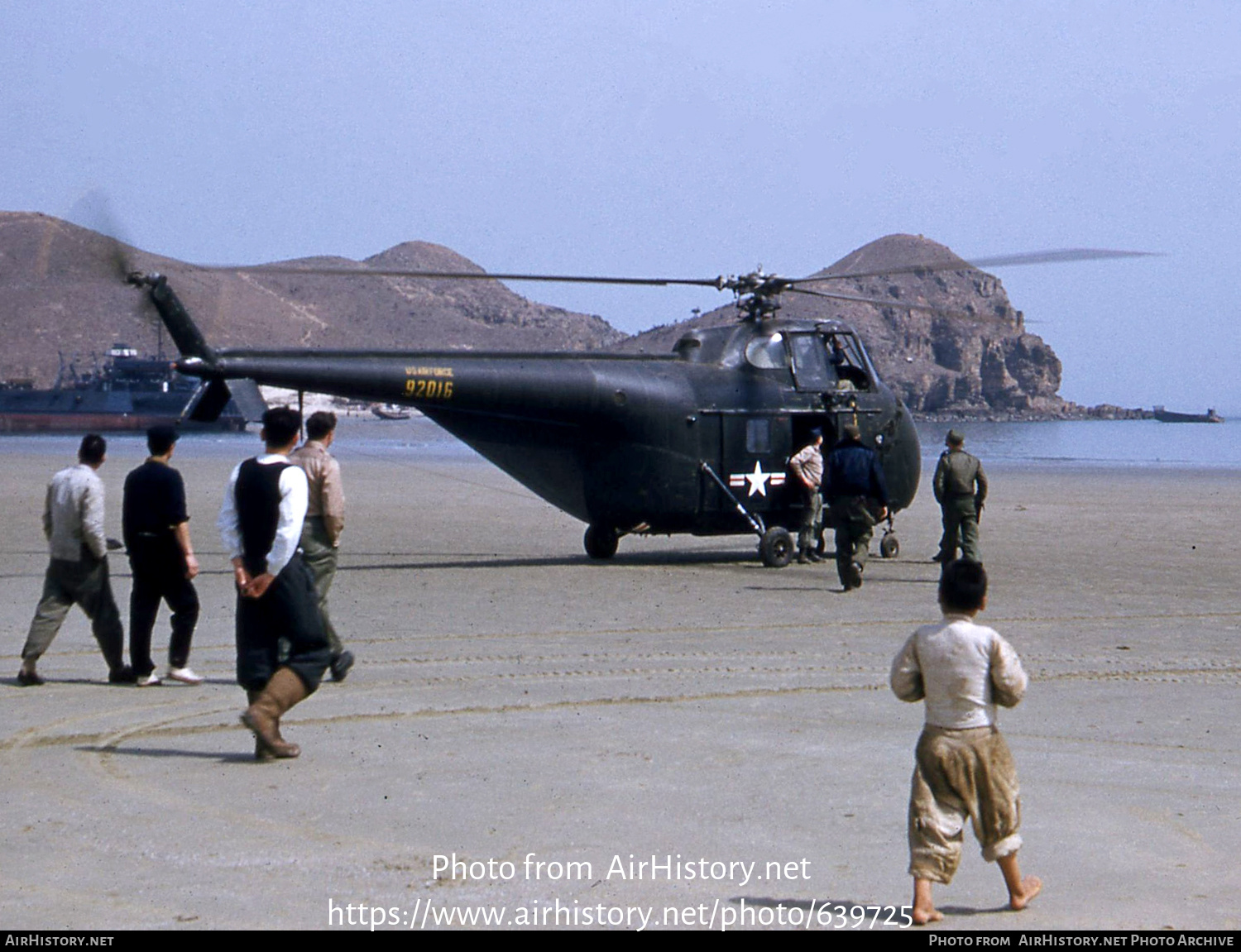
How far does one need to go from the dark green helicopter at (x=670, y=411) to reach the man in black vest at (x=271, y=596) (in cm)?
872

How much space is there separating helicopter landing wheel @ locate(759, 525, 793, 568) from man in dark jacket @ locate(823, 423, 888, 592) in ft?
7.64

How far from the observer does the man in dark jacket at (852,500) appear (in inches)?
617

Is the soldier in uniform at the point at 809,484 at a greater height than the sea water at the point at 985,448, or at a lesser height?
greater

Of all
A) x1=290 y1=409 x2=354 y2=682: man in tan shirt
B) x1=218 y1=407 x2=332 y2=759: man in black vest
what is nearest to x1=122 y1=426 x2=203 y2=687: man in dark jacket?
x1=290 y1=409 x2=354 y2=682: man in tan shirt

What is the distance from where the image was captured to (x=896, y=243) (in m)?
181

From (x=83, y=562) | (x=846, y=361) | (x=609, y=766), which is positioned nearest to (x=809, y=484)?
(x=846, y=361)

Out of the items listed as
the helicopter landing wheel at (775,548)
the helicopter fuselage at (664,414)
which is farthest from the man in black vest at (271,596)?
the helicopter landing wheel at (775,548)

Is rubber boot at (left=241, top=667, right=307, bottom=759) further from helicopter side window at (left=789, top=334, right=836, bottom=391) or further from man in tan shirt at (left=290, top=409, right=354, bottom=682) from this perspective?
helicopter side window at (left=789, top=334, right=836, bottom=391)

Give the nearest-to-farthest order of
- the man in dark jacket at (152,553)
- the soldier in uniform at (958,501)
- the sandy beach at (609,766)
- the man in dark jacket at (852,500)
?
the sandy beach at (609,766), the man in dark jacket at (152,553), the man in dark jacket at (852,500), the soldier in uniform at (958,501)

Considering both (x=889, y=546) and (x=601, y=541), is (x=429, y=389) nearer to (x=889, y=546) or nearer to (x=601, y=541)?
(x=601, y=541)

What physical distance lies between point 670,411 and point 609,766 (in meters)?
11.1

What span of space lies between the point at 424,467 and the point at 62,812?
44517mm

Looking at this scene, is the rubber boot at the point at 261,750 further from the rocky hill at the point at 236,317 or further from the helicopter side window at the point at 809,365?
the rocky hill at the point at 236,317
